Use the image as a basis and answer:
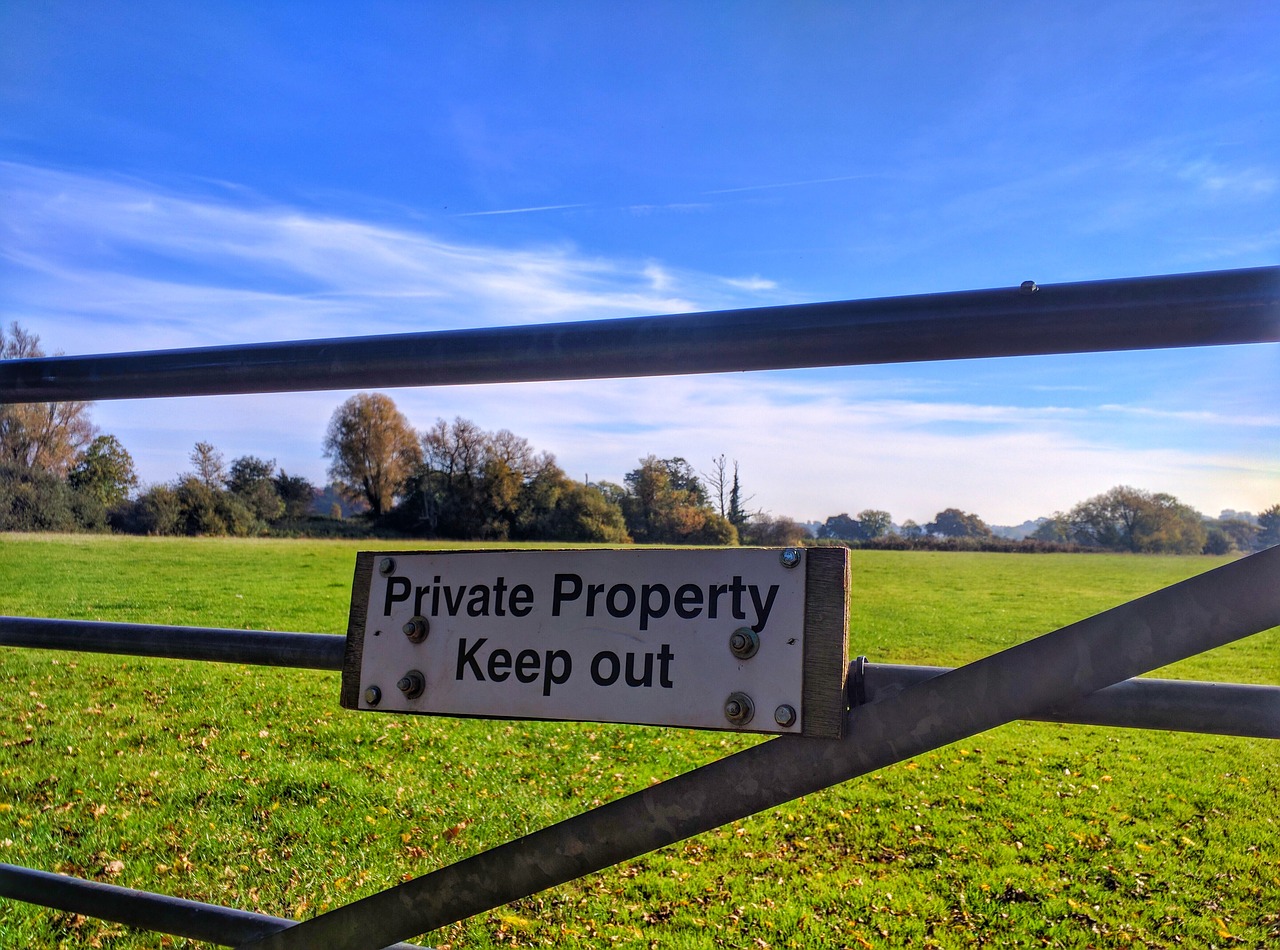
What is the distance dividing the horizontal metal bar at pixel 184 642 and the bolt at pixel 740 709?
0.58m

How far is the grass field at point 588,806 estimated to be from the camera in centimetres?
433

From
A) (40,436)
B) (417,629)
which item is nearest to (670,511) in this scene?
(417,629)

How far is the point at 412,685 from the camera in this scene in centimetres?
112

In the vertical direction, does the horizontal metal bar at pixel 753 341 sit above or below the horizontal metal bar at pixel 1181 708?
above

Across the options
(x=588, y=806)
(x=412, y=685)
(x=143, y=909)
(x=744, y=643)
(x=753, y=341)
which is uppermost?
(x=753, y=341)

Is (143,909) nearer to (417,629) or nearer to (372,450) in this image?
(417,629)

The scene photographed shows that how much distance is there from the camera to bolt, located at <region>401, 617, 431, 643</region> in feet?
3.70

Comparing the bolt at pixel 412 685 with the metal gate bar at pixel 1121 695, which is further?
the bolt at pixel 412 685

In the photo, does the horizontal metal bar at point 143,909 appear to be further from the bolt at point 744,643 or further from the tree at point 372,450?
the tree at point 372,450

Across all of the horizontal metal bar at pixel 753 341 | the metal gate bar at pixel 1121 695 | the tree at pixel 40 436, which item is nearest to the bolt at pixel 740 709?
the metal gate bar at pixel 1121 695

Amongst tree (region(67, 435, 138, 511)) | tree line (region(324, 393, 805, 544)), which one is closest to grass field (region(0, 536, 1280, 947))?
tree line (region(324, 393, 805, 544))

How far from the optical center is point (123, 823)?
551 cm

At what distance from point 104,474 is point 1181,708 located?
115ft

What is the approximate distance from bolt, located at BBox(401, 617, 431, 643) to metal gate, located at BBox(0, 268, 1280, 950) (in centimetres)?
15
